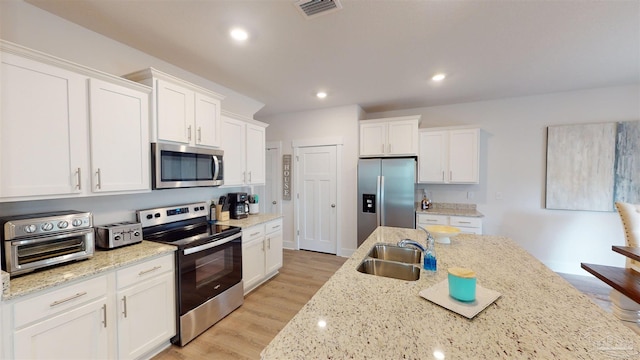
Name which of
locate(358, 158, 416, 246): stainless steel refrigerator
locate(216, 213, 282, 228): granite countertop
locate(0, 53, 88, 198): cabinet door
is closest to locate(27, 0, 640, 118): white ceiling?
locate(0, 53, 88, 198): cabinet door

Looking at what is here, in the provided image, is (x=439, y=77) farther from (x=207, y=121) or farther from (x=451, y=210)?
(x=207, y=121)

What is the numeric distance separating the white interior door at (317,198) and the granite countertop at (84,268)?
2.78 meters

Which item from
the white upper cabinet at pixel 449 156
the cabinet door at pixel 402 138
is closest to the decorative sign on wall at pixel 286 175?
the cabinet door at pixel 402 138

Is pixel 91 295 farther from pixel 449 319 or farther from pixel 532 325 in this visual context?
pixel 532 325

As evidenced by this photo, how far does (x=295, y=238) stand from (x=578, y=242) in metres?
4.39

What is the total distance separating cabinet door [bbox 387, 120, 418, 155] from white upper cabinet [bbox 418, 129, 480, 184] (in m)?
0.26

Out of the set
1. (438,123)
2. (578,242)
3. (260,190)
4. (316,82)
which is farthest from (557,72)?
(260,190)

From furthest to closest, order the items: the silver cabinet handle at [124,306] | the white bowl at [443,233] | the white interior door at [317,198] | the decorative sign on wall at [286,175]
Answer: the decorative sign on wall at [286,175], the white interior door at [317,198], the white bowl at [443,233], the silver cabinet handle at [124,306]

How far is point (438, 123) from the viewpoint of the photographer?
415 centimetres

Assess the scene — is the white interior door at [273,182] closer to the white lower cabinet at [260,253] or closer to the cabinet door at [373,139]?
the white lower cabinet at [260,253]

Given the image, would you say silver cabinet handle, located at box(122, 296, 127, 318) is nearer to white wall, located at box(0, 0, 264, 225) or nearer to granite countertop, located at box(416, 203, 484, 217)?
white wall, located at box(0, 0, 264, 225)

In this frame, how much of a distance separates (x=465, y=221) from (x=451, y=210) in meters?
0.43

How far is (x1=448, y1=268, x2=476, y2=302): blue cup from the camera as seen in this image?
1.05 metres

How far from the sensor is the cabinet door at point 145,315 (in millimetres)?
1647
